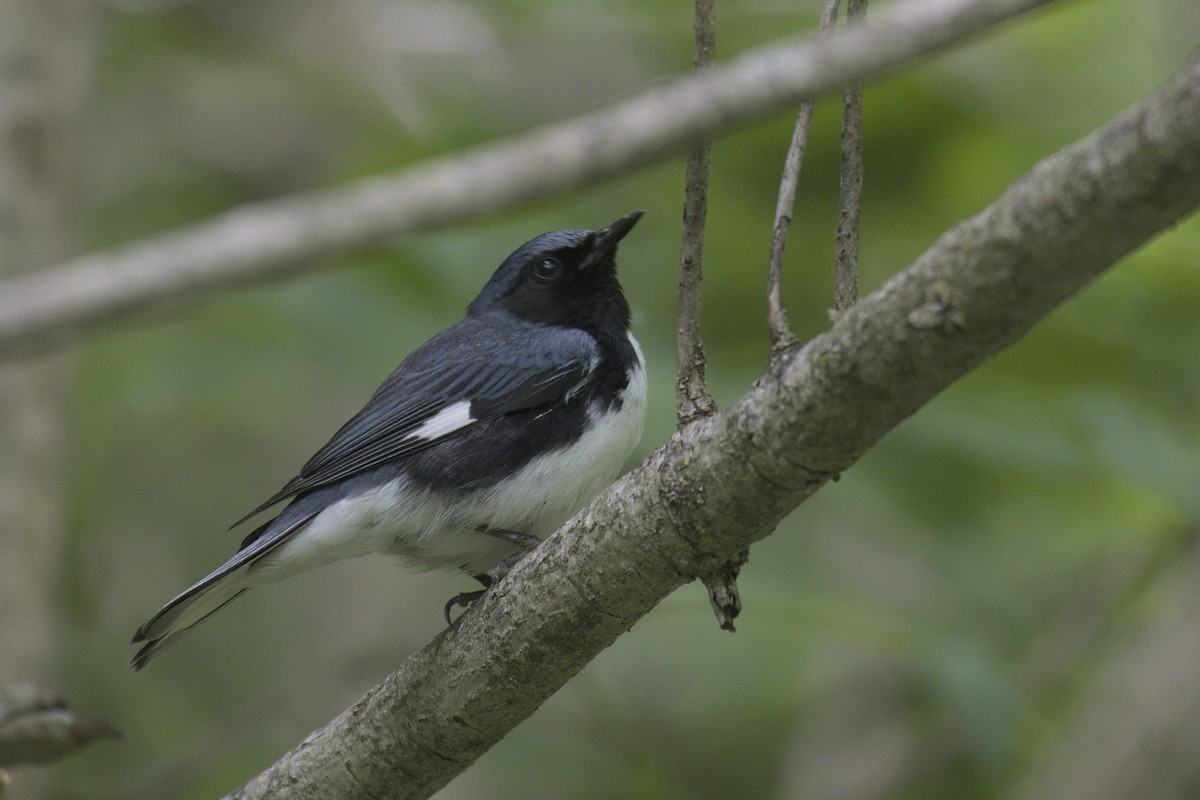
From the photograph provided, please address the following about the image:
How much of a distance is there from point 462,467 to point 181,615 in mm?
806

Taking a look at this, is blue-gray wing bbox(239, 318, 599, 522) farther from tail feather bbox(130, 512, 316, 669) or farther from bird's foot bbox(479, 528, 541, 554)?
bird's foot bbox(479, 528, 541, 554)

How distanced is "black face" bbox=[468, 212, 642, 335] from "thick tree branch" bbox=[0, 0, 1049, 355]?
276 centimetres

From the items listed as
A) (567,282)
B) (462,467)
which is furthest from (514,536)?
(567,282)

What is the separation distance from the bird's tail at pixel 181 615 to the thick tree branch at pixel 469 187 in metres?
2.03

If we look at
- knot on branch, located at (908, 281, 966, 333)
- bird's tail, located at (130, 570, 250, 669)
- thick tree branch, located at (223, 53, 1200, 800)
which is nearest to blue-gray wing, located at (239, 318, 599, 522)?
bird's tail, located at (130, 570, 250, 669)

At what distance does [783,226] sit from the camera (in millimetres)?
2125

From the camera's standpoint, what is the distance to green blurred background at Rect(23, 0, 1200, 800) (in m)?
4.30

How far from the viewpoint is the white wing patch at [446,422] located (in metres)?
3.53

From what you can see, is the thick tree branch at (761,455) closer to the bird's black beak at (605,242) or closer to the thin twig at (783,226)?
the thin twig at (783,226)

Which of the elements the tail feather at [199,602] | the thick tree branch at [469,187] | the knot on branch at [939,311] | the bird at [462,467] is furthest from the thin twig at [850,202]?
the tail feather at [199,602]

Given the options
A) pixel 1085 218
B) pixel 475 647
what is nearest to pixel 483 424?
pixel 475 647

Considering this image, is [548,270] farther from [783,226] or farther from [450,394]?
[783,226]

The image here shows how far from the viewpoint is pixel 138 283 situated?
1.06m

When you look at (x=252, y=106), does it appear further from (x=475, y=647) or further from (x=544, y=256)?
(x=475, y=647)
